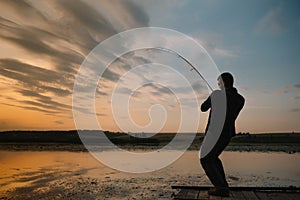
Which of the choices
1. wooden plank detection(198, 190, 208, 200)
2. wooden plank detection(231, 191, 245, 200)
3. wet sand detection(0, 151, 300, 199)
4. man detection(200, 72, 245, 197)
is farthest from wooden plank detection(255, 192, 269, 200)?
wet sand detection(0, 151, 300, 199)

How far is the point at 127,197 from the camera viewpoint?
9.84 meters

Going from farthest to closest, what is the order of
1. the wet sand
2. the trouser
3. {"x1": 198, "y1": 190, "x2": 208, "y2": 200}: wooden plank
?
1. the wet sand
2. the trouser
3. {"x1": 198, "y1": 190, "x2": 208, "y2": 200}: wooden plank

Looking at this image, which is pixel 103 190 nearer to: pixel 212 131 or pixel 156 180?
pixel 156 180

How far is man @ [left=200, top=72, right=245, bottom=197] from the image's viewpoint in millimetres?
6039

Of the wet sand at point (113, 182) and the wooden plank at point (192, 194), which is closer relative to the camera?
the wooden plank at point (192, 194)

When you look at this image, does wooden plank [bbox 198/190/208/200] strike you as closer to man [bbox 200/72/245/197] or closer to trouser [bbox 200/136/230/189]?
man [bbox 200/72/245/197]

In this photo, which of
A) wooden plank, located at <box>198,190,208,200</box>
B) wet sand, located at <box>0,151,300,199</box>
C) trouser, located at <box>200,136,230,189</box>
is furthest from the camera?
wet sand, located at <box>0,151,300,199</box>

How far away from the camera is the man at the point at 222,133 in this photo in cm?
604

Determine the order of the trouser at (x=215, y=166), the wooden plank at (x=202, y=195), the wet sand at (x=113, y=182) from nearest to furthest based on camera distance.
Result: the wooden plank at (x=202, y=195)
the trouser at (x=215, y=166)
the wet sand at (x=113, y=182)

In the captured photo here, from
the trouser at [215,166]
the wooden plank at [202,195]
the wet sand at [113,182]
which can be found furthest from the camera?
the wet sand at [113,182]

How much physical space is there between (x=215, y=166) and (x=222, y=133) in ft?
2.08

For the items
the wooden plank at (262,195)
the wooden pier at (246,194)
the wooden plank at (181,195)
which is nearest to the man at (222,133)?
the wooden pier at (246,194)

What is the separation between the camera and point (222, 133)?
6.17 meters

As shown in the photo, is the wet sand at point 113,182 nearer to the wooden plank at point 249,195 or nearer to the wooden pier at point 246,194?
the wooden pier at point 246,194
